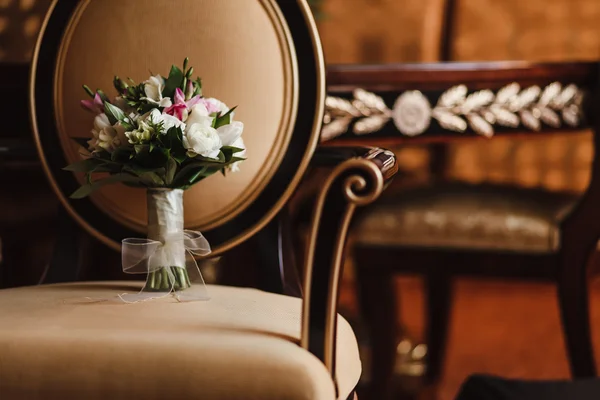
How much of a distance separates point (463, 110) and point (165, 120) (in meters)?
0.73

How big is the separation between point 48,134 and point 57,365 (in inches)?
20.7

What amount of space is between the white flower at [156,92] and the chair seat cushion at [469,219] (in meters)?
0.76

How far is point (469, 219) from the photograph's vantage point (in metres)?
1.63

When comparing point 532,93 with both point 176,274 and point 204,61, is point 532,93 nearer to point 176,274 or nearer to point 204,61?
point 204,61

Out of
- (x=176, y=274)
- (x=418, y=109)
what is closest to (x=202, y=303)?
(x=176, y=274)

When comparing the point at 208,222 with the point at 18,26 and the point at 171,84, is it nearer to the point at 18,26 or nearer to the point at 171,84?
the point at 171,84

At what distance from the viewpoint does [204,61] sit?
121cm

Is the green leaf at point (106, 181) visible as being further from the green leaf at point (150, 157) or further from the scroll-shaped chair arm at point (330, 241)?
the scroll-shaped chair arm at point (330, 241)

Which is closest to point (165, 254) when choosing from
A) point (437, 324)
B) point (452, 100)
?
point (452, 100)

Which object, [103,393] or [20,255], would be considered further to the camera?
[20,255]

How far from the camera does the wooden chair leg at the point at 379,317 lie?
1.69m

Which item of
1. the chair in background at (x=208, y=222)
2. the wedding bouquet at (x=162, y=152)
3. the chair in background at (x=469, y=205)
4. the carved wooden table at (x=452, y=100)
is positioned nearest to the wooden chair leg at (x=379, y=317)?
the chair in background at (x=469, y=205)

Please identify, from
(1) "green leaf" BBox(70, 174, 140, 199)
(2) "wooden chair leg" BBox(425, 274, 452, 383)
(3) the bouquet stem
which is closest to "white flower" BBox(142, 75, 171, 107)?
(1) "green leaf" BBox(70, 174, 140, 199)

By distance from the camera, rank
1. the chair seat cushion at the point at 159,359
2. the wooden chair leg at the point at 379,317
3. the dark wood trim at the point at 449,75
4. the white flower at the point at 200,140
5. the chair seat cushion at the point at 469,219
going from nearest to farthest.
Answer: the chair seat cushion at the point at 159,359
the white flower at the point at 200,140
the dark wood trim at the point at 449,75
the chair seat cushion at the point at 469,219
the wooden chair leg at the point at 379,317
